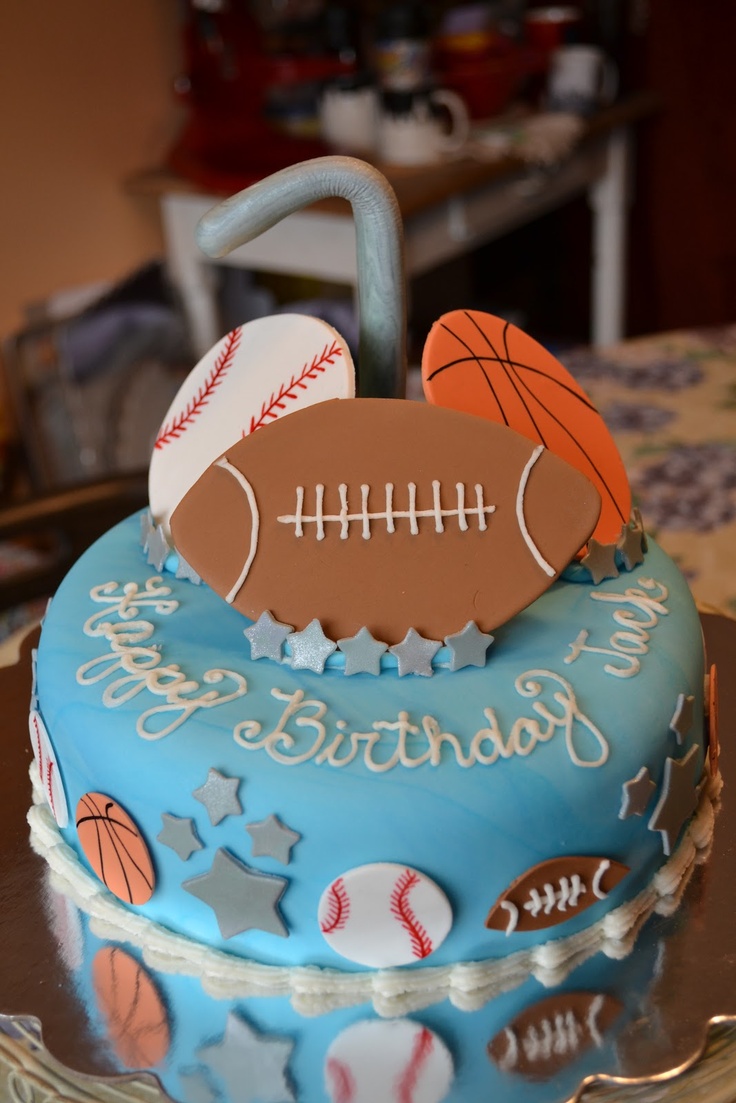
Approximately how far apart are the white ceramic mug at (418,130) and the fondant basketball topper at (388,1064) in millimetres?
2112

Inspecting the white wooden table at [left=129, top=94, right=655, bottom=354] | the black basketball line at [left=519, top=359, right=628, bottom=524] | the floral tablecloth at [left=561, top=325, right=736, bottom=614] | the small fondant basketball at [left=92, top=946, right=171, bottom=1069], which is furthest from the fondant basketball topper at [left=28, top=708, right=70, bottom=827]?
the white wooden table at [left=129, top=94, right=655, bottom=354]

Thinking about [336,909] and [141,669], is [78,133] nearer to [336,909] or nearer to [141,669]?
[141,669]

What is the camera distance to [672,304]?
12.1 feet

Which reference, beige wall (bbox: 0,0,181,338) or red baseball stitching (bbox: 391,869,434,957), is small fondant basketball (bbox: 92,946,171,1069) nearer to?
red baseball stitching (bbox: 391,869,434,957)

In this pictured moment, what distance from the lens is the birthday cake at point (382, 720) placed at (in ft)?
2.65

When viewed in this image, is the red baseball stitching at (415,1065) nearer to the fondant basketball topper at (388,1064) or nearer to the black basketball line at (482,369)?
the fondant basketball topper at (388,1064)

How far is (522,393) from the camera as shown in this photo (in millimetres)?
989

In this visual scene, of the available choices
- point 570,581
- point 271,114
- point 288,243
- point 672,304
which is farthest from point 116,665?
point 672,304

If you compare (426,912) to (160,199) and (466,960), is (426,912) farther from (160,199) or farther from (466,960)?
(160,199)

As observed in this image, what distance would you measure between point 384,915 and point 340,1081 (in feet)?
0.36

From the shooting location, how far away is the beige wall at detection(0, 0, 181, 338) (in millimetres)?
2598

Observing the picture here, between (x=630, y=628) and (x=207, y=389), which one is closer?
(x=630, y=628)

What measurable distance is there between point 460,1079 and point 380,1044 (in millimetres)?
61

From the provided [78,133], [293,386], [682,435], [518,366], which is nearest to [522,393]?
[518,366]
